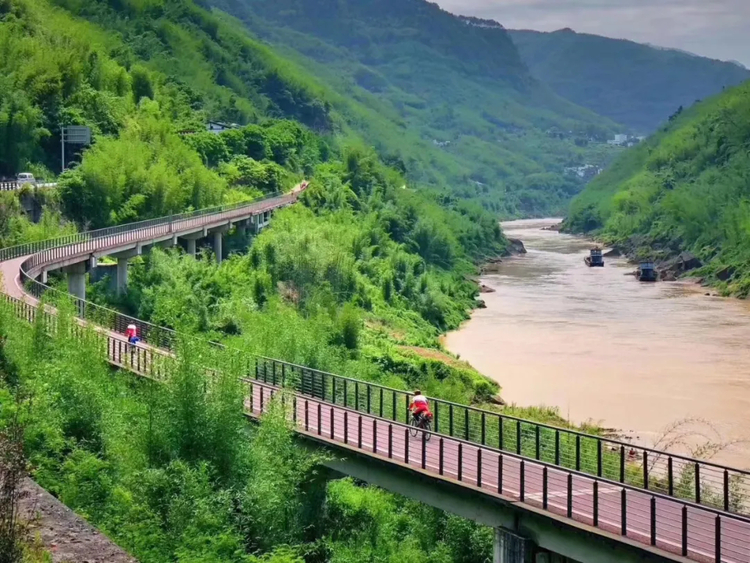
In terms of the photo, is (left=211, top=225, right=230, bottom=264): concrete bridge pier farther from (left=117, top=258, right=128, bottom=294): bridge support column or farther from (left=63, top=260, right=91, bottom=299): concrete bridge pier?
(left=63, top=260, right=91, bottom=299): concrete bridge pier

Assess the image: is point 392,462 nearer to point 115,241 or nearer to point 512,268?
point 115,241

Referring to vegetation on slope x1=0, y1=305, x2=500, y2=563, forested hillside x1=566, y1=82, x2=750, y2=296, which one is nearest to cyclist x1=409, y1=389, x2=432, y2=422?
vegetation on slope x1=0, y1=305, x2=500, y2=563

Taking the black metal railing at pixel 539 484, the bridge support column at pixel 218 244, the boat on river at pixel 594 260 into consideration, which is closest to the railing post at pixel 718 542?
the black metal railing at pixel 539 484

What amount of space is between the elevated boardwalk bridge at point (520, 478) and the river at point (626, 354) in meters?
9.93

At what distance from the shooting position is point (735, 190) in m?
140

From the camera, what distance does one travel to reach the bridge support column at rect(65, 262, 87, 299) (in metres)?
56.7

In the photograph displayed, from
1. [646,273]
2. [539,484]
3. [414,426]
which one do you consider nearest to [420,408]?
[414,426]

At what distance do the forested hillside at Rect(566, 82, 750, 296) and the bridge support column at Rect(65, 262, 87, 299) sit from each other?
64.2m

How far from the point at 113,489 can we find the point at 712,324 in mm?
62585

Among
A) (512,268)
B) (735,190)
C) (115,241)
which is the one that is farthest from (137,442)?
(735,190)

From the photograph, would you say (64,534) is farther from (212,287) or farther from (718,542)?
(212,287)

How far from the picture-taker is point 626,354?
6738 cm

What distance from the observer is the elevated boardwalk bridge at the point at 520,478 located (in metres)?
21.7

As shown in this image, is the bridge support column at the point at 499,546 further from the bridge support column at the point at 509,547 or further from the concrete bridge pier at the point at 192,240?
the concrete bridge pier at the point at 192,240
